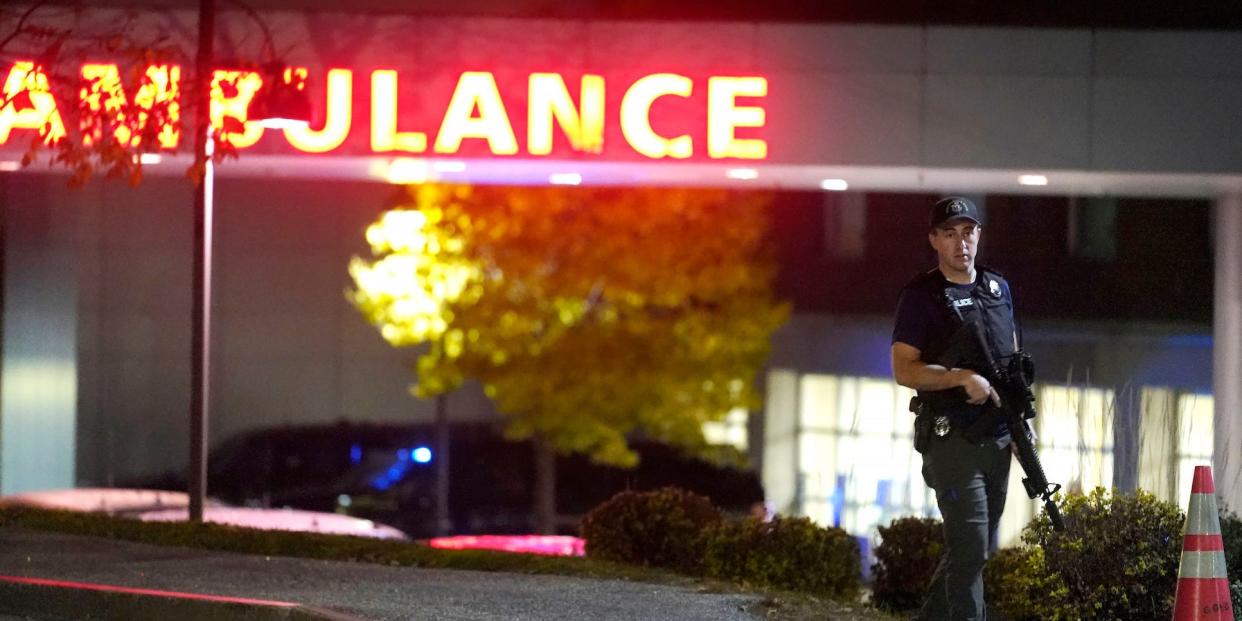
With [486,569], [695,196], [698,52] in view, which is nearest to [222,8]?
[698,52]

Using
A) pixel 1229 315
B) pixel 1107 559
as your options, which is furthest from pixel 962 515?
pixel 1229 315

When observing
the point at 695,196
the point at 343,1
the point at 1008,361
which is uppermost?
the point at 343,1

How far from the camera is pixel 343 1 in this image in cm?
1453

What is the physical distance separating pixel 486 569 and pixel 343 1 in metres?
6.71

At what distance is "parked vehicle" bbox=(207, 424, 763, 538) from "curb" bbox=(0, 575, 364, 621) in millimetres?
11879

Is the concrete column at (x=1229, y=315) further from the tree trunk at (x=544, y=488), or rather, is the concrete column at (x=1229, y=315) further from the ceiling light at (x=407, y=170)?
the tree trunk at (x=544, y=488)

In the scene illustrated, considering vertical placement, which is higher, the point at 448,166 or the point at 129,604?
the point at 448,166

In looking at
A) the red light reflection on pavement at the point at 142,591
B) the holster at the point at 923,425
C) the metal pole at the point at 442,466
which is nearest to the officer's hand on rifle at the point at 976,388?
the holster at the point at 923,425

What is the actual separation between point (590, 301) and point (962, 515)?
522 inches

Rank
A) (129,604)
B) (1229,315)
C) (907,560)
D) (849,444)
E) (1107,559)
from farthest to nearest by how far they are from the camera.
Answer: (849,444) < (1229,315) < (907,560) < (129,604) < (1107,559)

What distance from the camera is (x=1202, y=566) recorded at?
249 inches

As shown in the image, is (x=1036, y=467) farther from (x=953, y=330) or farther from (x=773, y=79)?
(x=773, y=79)

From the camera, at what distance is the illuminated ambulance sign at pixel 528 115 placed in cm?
1302

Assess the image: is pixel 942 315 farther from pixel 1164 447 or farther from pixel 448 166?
pixel 448 166
